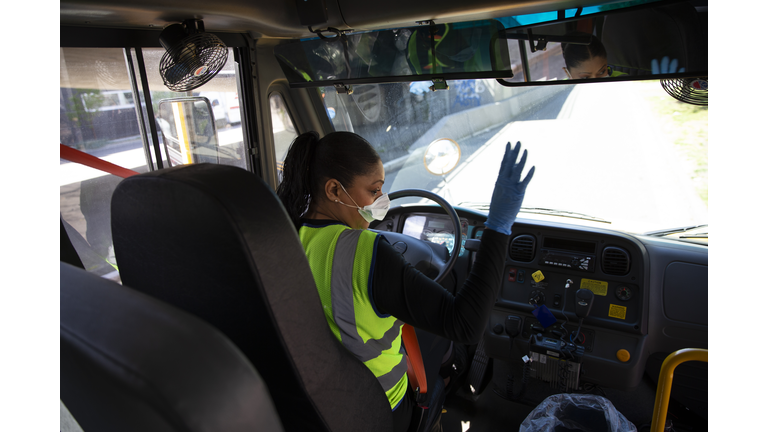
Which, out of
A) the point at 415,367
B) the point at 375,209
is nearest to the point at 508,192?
the point at 375,209

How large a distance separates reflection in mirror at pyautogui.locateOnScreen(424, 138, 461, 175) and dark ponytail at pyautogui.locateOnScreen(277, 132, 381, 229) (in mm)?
1700

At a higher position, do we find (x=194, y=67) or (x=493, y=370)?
(x=194, y=67)

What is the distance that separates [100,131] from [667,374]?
101 inches

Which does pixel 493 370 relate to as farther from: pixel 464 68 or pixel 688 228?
pixel 464 68

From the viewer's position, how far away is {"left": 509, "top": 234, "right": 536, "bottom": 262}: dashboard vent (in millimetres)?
2679

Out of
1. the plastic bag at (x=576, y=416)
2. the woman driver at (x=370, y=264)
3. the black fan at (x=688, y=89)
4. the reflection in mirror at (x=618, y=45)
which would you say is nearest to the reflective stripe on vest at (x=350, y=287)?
the woman driver at (x=370, y=264)

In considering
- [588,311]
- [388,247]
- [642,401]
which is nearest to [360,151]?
[388,247]

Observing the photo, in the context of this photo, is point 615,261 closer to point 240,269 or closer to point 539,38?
point 539,38

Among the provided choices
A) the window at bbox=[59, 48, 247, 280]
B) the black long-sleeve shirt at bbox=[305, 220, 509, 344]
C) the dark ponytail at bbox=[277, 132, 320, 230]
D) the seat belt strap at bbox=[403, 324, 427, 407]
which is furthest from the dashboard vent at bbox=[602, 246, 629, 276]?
the window at bbox=[59, 48, 247, 280]

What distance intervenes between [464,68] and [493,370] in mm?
2073

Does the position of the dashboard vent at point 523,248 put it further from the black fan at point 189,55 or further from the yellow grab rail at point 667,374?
the black fan at point 189,55

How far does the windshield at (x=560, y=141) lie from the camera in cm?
277

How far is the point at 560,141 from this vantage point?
315 centimetres

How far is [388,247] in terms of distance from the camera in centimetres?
119
